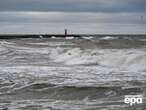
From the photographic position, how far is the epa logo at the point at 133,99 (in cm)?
946

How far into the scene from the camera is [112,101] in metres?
9.84

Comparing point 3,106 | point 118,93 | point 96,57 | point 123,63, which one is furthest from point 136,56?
point 3,106

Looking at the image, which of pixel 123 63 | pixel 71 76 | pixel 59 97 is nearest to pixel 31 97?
pixel 59 97

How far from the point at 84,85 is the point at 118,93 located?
1.82 m

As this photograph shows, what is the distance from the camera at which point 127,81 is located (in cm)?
1320

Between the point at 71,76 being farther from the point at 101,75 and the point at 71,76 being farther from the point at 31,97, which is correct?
the point at 31,97

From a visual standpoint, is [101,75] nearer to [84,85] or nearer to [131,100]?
[84,85]

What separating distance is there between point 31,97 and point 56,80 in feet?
10.8

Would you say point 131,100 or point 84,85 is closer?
point 131,100

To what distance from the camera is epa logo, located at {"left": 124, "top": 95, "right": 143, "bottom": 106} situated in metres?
9.46

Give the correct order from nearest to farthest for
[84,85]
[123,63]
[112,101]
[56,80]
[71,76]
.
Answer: [112,101] < [84,85] < [56,80] < [71,76] < [123,63]

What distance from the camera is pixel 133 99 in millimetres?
10125

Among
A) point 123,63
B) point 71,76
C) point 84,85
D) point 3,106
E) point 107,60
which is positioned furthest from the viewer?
point 107,60

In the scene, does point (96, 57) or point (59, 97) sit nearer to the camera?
point (59, 97)
